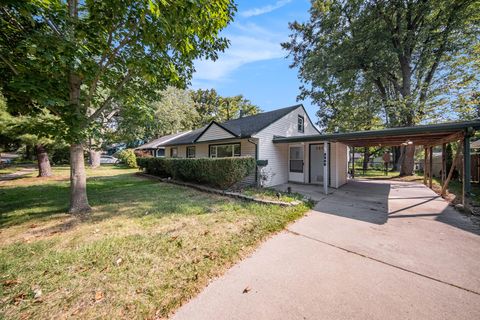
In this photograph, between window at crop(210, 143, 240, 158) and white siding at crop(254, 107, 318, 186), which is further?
window at crop(210, 143, 240, 158)

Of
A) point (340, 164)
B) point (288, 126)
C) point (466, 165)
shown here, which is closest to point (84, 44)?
point (288, 126)

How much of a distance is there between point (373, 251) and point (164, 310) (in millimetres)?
3445

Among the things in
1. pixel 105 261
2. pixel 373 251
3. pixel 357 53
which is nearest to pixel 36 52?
pixel 105 261

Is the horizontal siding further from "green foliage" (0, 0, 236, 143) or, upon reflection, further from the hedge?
"green foliage" (0, 0, 236, 143)

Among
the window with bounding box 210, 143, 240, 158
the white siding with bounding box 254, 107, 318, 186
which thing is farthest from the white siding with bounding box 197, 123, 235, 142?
the white siding with bounding box 254, 107, 318, 186

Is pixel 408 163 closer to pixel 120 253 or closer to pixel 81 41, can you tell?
pixel 120 253

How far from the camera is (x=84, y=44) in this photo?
4355 mm

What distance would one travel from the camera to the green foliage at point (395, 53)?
11836mm

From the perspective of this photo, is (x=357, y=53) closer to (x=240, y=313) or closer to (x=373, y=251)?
(x=373, y=251)

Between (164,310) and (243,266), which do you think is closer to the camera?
(164,310)

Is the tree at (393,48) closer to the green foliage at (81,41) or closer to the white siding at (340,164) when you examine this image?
the white siding at (340,164)

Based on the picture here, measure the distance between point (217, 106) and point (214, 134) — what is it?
85.7 feet

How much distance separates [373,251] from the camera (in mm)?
3373

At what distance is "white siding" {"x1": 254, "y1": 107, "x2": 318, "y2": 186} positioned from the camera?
9867mm
